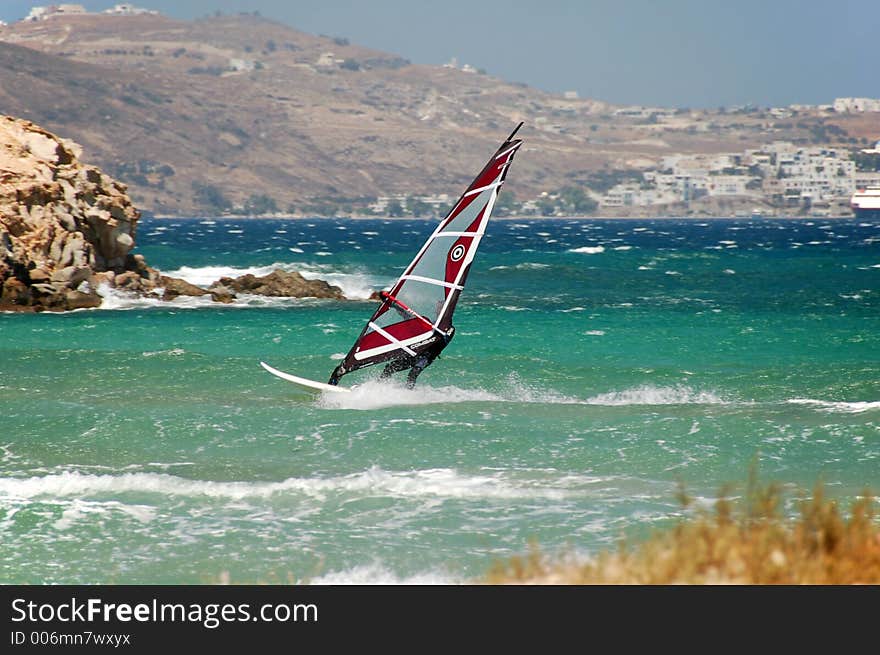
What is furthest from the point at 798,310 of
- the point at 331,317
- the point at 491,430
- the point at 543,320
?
the point at 491,430

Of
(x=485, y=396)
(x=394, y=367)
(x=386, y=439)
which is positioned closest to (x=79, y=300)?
(x=485, y=396)

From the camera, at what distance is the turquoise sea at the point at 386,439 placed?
1077 cm

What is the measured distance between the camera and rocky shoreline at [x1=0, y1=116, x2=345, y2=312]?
108 ft

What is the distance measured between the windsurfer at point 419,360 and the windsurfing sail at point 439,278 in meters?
0.07

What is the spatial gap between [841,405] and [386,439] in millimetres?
7152

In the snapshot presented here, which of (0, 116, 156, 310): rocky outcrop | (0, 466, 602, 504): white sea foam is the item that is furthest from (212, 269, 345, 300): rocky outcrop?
(0, 466, 602, 504): white sea foam

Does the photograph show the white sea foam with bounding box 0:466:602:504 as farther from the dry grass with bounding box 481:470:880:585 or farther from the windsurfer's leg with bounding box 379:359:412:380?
the dry grass with bounding box 481:470:880:585

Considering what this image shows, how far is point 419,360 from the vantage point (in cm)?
1755

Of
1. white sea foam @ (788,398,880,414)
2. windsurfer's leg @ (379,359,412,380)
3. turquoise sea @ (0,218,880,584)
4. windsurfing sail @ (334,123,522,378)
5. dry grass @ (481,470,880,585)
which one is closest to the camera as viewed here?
dry grass @ (481,470,880,585)

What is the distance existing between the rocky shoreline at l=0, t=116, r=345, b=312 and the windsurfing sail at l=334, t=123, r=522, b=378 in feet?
60.7

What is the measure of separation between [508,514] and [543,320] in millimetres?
21458

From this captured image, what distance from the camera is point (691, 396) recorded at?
1905cm
